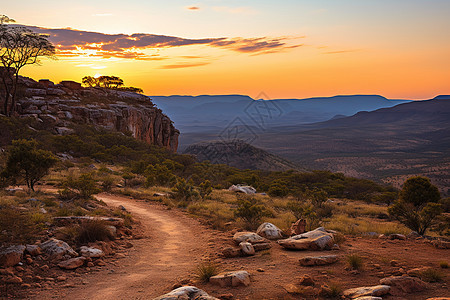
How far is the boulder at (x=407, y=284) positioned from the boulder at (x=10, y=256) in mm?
8286

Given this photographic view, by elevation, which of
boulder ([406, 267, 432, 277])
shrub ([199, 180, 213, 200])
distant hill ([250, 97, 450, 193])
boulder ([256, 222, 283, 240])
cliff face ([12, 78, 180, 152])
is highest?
cliff face ([12, 78, 180, 152])

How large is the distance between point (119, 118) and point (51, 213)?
139 ft

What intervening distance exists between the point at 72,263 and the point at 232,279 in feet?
13.9

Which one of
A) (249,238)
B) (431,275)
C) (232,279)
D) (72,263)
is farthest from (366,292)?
(72,263)

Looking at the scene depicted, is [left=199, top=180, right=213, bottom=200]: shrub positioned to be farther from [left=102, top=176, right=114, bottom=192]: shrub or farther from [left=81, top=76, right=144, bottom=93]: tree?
[left=81, top=76, right=144, bottom=93]: tree

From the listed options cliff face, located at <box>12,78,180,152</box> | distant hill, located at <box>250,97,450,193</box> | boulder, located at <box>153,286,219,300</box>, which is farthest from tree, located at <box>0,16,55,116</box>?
distant hill, located at <box>250,97,450,193</box>

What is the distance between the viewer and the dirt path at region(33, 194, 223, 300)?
6.86 meters

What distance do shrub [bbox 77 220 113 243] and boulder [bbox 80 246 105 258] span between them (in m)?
0.69

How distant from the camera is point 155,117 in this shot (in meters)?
62.0

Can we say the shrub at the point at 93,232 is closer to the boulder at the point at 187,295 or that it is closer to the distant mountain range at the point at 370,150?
the boulder at the point at 187,295

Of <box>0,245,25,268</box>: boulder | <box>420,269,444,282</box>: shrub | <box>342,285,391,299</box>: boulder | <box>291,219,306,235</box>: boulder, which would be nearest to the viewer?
<box>342,285,391,299</box>: boulder

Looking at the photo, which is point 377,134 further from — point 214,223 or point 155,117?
point 214,223

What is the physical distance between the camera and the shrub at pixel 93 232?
31.2 feet

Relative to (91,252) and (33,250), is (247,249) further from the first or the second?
(33,250)
